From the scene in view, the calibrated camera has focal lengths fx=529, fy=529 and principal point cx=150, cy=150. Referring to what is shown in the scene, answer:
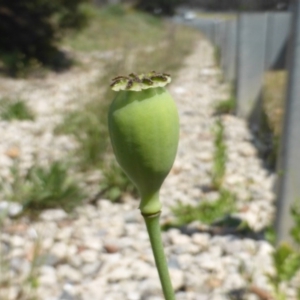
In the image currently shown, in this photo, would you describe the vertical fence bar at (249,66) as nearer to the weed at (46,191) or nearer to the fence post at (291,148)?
the weed at (46,191)

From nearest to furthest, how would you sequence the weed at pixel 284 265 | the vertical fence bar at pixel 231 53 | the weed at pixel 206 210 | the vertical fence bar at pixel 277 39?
the weed at pixel 284 265 → the weed at pixel 206 210 → the vertical fence bar at pixel 277 39 → the vertical fence bar at pixel 231 53

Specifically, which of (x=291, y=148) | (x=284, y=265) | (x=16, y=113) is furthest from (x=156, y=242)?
(x=16, y=113)

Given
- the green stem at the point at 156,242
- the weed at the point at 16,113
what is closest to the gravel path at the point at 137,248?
the weed at the point at 16,113

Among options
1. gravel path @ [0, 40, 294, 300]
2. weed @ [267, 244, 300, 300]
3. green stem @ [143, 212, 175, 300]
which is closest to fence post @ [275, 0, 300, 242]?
gravel path @ [0, 40, 294, 300]

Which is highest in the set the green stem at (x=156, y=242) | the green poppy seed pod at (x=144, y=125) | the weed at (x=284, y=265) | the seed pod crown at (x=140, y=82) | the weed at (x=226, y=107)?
the seed pod crown at (x=140, y=82)

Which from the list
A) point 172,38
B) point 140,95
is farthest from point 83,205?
point 172,38

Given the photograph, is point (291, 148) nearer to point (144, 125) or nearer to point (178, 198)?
point (178, 198)

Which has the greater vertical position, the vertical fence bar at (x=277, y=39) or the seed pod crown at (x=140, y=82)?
the seed pod crown at (x=140, y=82)
